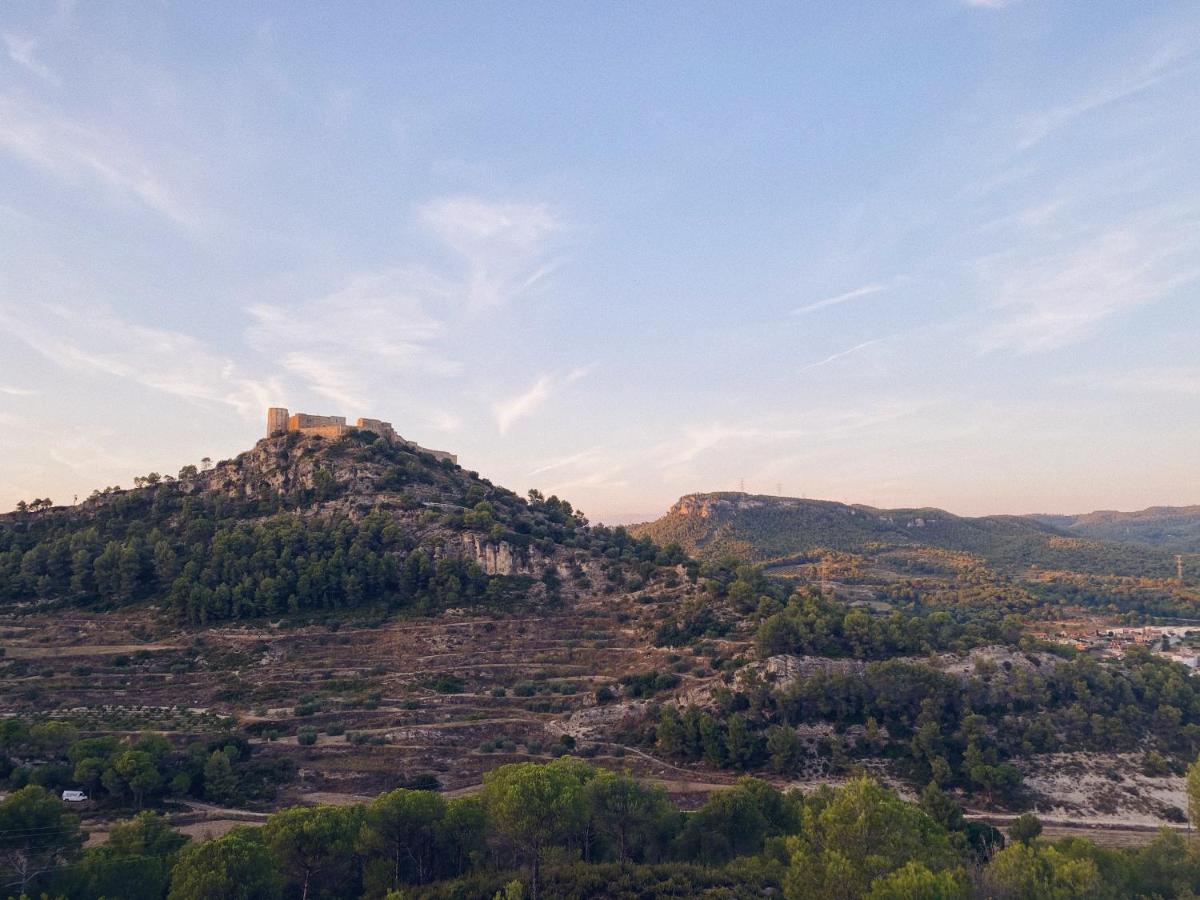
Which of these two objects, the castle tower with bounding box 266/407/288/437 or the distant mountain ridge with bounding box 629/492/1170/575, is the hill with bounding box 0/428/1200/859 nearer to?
the castle tower with bounding box 266/407/288/437

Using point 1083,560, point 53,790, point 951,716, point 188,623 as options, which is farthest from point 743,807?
point 1083,560

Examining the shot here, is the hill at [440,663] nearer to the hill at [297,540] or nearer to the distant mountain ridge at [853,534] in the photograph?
the hill at [297,540]

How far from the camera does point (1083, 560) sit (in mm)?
152250

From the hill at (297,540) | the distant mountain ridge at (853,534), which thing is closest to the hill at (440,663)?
the hill at (297,540)

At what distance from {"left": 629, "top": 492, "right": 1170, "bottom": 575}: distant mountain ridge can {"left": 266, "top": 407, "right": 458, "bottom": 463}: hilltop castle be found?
6888cm

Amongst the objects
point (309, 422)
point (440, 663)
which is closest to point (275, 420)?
point (309, 422)

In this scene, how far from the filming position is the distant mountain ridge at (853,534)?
493 ft

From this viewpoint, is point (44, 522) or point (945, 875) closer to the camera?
point (945, 875)

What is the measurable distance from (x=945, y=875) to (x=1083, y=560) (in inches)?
6372

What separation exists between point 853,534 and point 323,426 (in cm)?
12734

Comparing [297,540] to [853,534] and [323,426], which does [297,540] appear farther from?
[853,534]

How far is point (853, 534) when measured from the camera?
16938cm

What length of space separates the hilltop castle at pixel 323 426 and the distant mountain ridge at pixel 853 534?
226 feet

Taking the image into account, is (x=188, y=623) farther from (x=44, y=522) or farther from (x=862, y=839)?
(x=862, y=839)
